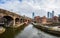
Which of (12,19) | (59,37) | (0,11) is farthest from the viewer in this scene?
(12,19)

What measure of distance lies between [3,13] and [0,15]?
76.5 inches

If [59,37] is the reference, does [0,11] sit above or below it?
above

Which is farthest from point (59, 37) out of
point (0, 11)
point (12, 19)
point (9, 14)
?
point (12, 19)

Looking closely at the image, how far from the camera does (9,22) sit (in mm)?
75562

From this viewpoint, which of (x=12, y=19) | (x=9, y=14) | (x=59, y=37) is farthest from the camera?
(x=12, y=19)

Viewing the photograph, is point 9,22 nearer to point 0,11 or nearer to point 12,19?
point 12,19

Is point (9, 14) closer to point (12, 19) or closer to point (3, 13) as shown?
point (3, 13)

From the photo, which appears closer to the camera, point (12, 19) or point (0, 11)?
point (0, 11)

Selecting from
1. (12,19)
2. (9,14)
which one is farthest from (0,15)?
(12,19)

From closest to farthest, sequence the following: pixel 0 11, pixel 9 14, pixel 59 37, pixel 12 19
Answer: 1. pixel 59 37
2. pixel 0 11
3. pixel 9 14
4. pixel 12 19

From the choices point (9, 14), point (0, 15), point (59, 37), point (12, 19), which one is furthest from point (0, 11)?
point (59, 37)

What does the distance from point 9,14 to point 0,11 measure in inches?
307

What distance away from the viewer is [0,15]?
60.8m

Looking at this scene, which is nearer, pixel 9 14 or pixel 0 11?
pixel 0 11
